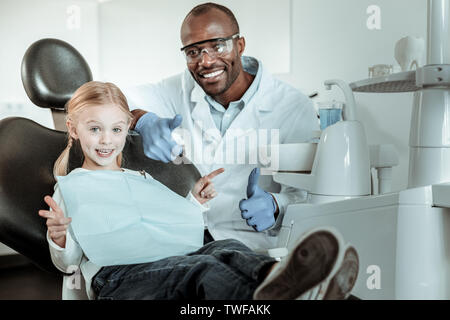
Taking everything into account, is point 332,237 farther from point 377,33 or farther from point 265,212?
point 377,33

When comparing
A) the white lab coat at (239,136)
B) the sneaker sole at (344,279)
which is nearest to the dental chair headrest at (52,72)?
the white lab coat at (239,136)

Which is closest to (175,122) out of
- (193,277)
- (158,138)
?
(158,138)

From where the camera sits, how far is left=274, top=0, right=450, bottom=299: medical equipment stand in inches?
20.9

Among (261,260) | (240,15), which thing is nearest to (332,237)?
(261,260)

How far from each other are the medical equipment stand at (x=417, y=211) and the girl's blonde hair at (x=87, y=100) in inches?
14.9

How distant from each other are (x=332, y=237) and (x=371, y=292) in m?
0.20

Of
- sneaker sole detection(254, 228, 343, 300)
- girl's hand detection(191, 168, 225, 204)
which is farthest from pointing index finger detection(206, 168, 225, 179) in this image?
sneaker sole detection(254, 228, 343, 300)

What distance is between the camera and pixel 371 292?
58 cm

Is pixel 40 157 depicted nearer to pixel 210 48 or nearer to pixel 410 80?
pixel 210 48

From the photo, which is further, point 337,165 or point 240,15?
point 240,15

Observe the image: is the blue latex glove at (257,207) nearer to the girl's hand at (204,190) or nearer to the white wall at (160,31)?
the girl's hand at (204,190)

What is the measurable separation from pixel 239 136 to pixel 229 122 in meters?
0.04

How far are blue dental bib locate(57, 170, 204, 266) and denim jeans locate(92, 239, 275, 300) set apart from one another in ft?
0.08
